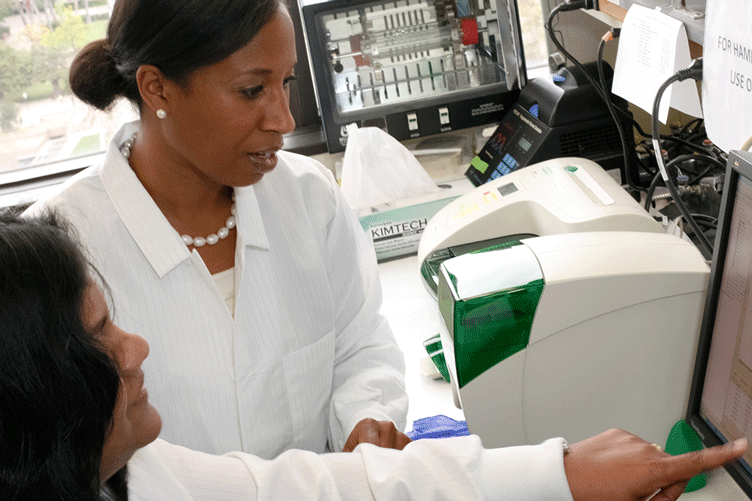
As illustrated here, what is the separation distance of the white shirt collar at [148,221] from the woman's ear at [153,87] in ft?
0.38

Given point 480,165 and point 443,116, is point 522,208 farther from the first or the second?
point 443,116

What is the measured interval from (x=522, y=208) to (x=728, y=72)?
1.63 ft

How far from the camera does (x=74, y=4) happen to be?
209 cm

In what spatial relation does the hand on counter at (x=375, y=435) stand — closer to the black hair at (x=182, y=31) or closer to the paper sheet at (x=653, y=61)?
the black hair at (x=182, y=31)

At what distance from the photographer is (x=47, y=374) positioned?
21.3 inches

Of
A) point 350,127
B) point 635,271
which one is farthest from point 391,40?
point 635,271

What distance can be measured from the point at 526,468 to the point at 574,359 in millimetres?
230

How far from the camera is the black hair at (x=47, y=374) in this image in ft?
1.72

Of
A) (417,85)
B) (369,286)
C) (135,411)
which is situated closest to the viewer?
(135,411)

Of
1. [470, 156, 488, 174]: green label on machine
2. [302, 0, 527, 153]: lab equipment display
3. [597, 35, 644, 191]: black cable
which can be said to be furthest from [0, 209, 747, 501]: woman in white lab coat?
[302, 0, 527, 153]: lab equipment display

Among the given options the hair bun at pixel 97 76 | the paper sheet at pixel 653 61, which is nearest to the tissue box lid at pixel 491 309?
the paper sheet at pixel 653 61

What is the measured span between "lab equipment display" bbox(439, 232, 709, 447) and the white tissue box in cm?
73

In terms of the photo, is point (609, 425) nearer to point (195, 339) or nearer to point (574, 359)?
point (574, 359)

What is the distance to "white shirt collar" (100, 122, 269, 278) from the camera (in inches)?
39.5
